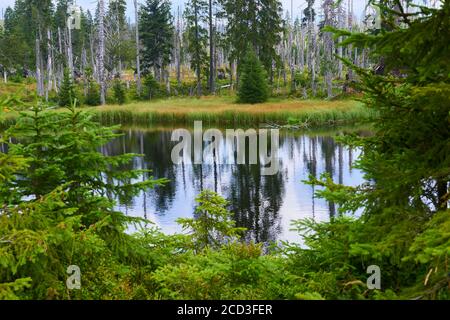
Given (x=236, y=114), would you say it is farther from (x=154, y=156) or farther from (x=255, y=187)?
(x=255, y=187)

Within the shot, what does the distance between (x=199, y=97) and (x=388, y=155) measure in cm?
4595

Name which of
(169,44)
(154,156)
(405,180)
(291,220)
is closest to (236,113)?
(154,156)

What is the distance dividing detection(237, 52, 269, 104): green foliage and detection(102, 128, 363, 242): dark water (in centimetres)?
1308

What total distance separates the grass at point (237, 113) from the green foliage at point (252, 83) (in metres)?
1.15

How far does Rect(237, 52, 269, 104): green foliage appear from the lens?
136ft

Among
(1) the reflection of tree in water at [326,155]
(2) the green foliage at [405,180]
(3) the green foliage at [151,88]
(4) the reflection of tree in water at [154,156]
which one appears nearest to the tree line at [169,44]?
(3) the green foliage at [151,88]

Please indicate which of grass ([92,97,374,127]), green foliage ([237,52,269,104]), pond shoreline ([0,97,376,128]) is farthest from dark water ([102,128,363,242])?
green foliage ([237,52,269,104])

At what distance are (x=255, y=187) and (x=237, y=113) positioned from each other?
727 inches

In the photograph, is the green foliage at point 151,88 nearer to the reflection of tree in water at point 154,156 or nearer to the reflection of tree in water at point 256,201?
the reflection of tree in water at point 154,156

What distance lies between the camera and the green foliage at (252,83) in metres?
41.4

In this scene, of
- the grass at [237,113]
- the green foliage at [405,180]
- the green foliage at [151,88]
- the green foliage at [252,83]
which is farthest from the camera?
the green foliage at [151,88]

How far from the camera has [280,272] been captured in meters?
5.25

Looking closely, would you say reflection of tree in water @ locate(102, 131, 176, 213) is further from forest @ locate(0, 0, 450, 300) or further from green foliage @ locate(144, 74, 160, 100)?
green foliage @ locate(144, 74, 160, 100)
